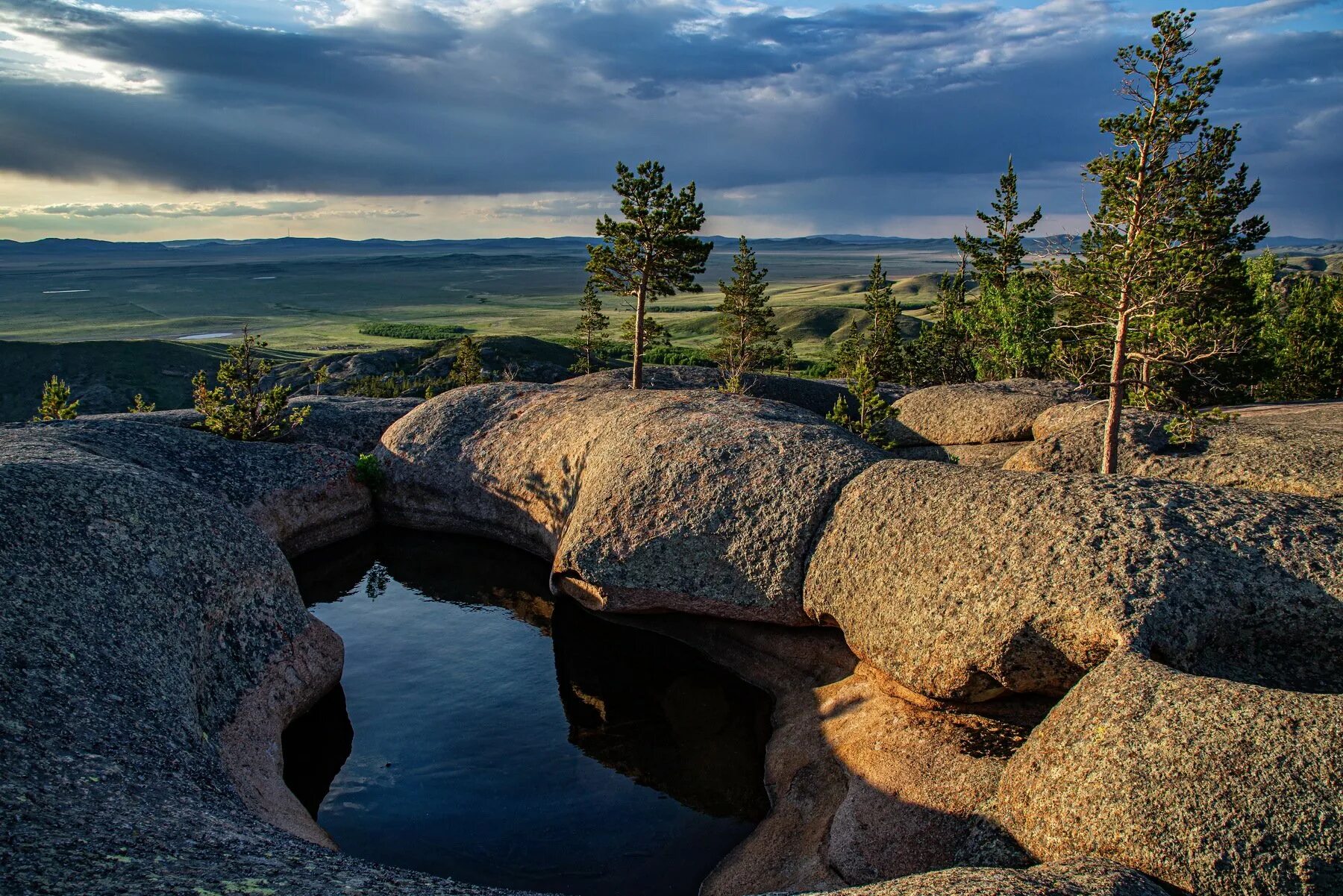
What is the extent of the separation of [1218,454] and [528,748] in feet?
63.2

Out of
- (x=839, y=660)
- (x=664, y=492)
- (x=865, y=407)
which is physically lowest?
(x=839, y=660)

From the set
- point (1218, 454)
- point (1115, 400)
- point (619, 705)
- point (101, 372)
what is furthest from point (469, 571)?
point (101, 372)

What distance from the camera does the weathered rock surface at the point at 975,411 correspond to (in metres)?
34.1

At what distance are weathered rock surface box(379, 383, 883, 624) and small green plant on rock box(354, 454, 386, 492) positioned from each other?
2.93 meters

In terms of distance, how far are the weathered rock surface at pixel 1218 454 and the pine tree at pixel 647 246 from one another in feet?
61.3

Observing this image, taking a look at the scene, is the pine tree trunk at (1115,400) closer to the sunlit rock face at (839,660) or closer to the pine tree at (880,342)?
the sunlit rock face at (839,660)

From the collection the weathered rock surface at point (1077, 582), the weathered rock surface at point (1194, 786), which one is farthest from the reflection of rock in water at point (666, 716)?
the weathered rock surface at point (1194, 786)

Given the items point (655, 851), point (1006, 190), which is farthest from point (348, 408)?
point (1006, 190)

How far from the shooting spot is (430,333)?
6629 inches

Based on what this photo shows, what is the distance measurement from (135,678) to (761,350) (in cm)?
6217

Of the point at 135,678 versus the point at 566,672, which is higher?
the point at 135,678

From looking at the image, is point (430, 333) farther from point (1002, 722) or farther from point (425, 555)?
point (1002, 722)

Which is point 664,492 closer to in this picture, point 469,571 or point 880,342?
point 469,571

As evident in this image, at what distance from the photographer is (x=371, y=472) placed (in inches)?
1179
